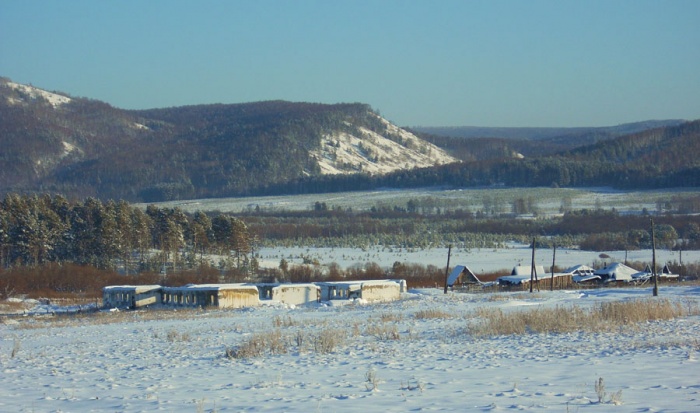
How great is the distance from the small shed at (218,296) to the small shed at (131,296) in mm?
1088

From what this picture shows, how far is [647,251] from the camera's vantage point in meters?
67.1

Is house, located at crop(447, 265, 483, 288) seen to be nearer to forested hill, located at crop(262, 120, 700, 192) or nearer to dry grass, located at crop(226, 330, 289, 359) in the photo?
dry grass, located at crop(226, 330, 289, 359)

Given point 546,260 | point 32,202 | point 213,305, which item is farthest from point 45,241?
point 546,260

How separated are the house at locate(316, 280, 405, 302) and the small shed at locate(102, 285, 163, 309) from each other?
7.36m

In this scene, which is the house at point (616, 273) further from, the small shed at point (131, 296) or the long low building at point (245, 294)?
the small shed at point (131, 296)

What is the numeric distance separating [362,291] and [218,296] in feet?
21.3

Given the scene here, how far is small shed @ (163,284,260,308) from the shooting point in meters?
33.0

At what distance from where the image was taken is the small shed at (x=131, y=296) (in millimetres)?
35250

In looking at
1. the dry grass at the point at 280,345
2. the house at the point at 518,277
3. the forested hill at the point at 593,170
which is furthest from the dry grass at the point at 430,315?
the forested hill at the point at 593,170

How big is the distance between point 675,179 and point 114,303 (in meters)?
108

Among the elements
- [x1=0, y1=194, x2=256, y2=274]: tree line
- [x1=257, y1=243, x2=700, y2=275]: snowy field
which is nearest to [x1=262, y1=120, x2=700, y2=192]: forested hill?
[x1=257, y1=243, x2=700, y2=275]: snowy field

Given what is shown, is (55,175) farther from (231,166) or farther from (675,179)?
(675,179)

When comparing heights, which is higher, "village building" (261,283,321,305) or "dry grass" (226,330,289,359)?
"dry grass" (226,330,289,359)

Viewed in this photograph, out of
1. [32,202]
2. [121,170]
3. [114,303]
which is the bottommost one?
[114,303]
